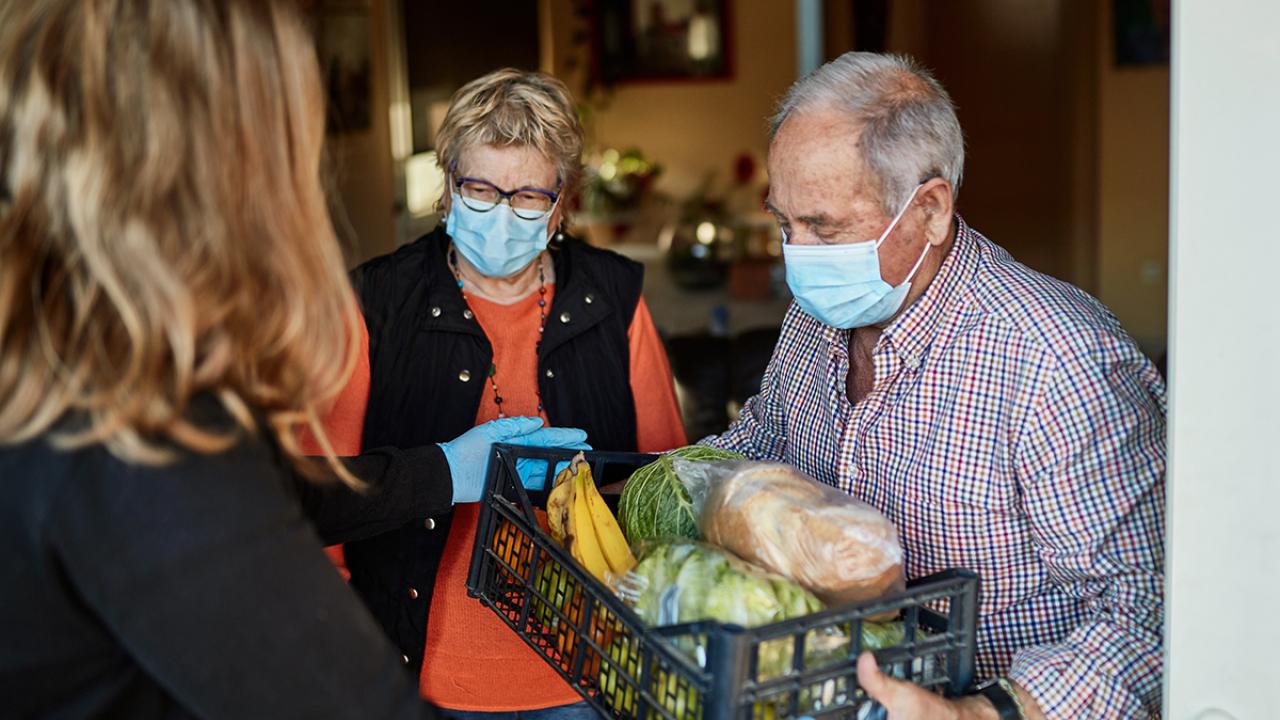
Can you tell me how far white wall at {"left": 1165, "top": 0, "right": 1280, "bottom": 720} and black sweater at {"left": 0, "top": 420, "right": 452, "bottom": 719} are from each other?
2.53 feet

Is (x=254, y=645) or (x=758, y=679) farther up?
(x=254, y=645)

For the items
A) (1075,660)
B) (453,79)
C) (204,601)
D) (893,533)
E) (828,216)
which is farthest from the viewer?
(453,79)

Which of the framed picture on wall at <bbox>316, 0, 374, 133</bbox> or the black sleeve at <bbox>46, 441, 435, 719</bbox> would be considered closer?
the black sleeve at <bbox>46, 441, 435, 719</bbox>

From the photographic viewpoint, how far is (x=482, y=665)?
2080 millimetres

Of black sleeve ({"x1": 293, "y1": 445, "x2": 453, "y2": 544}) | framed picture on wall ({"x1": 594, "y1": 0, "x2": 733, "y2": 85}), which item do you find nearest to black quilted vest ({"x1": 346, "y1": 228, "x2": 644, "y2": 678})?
black sleeve ({"x1": 293, "y1": 445, "x2": 453, "y2": 544})

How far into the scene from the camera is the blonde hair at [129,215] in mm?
948

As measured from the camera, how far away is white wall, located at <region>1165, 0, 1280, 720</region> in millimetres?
1078

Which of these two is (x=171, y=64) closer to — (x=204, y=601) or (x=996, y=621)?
(x=204, y=601)

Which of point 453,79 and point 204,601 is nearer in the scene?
point 204,601

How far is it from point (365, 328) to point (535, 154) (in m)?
0.44

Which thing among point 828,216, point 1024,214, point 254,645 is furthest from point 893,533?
point 1024,214

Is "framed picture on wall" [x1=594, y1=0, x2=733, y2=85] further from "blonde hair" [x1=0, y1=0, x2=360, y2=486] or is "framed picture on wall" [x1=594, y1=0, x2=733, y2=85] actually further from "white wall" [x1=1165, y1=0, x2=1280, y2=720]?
"blonde hair" [x1=0, y1=0, x2=360, y2=486]

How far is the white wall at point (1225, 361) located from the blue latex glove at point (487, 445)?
1.02 meters

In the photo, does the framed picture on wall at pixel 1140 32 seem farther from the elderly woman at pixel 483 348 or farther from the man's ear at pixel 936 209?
the man's ear at pixel 936 209
